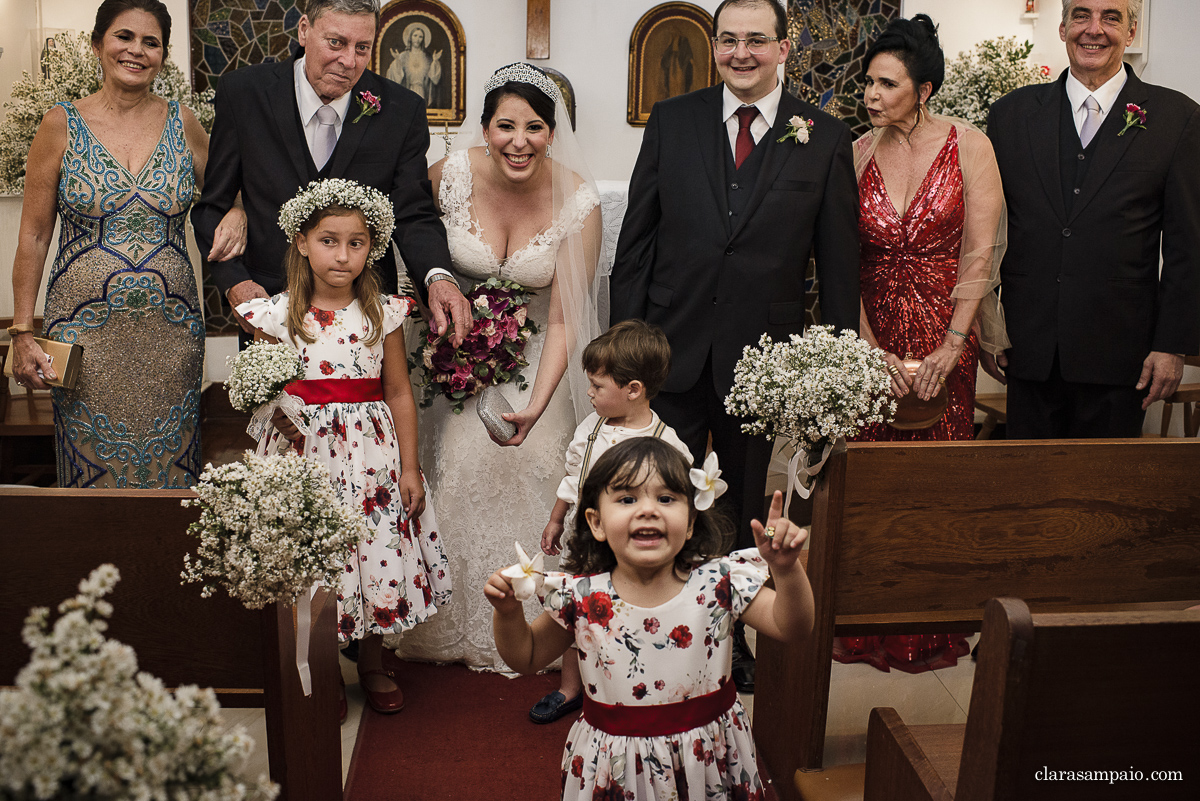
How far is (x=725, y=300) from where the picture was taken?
3117 millimetres

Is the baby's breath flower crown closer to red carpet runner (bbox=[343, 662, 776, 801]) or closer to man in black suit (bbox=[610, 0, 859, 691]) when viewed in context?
man in black suit (bbox=[610, 0, 859, 691])

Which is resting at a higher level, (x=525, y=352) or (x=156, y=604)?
(x=525, y=352)

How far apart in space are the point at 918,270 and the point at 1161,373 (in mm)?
846

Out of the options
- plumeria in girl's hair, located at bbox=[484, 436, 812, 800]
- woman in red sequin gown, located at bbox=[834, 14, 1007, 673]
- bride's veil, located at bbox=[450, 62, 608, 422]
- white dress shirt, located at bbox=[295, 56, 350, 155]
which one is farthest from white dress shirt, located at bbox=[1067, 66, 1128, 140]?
white dress shirt, located at bbox=[295, 56, 350, 155]

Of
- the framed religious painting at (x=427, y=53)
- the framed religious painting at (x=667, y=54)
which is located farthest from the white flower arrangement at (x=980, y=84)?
the framed religious painting at (x=427, y=53)

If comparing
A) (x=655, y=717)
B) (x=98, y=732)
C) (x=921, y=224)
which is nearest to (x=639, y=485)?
(x=655, y=717)

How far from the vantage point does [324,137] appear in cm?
324

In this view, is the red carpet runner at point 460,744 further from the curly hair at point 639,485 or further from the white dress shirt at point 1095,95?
the white dress shirt at point 1095,95

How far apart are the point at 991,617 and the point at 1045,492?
108 centimetres

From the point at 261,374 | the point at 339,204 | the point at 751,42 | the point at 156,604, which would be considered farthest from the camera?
the point at 751,42

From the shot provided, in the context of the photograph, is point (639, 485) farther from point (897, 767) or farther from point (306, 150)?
point (306, 150)

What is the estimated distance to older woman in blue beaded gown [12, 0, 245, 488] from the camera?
3.19m

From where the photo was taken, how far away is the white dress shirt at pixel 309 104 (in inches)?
126

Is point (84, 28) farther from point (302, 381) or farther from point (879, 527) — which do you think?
point (879, 527)
